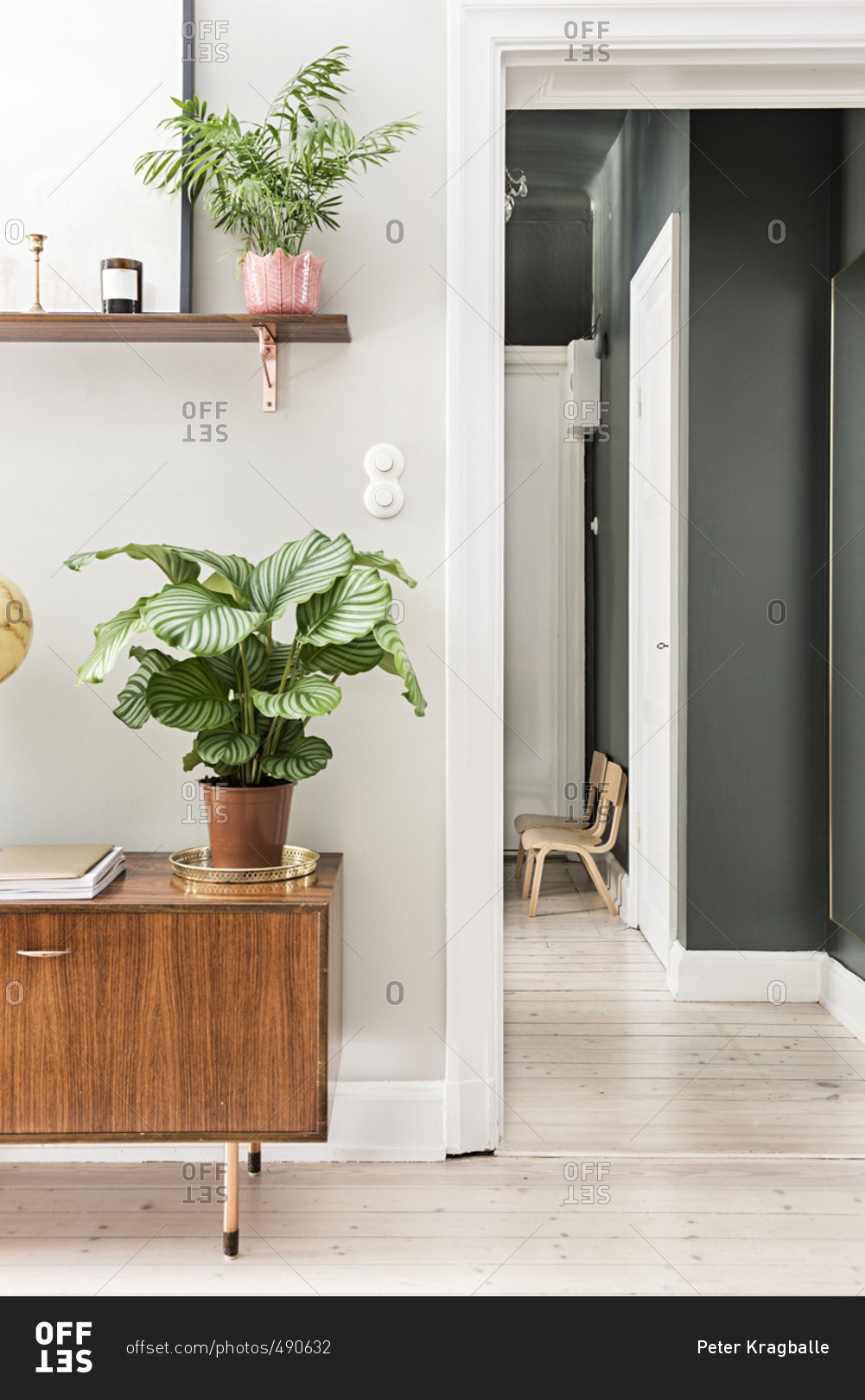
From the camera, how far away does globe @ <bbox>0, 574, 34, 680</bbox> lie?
1.71 m

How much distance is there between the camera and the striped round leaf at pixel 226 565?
5.44 ft

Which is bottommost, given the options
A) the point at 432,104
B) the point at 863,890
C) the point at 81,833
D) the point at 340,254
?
the point at 863,890

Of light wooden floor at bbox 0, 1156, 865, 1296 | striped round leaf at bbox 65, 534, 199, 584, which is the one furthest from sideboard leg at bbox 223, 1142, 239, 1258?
striped round leaf at bbox 65, 534, 199, 584

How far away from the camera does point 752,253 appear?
2.99m

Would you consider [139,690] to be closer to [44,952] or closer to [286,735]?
[286,735]

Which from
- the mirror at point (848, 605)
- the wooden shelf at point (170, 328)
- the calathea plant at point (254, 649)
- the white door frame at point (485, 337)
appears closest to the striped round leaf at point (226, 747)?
the calathea plant at point (254, 649)

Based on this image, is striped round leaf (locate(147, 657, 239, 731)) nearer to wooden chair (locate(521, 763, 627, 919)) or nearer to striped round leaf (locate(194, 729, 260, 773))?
striped round leaf (locate(194, 729, 260, 773))

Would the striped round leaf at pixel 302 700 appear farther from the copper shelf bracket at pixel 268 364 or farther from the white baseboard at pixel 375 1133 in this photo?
the white baseboard at pixel 375 1133

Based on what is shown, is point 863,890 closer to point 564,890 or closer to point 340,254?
point 564,890

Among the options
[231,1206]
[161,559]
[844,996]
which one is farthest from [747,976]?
[161,559]

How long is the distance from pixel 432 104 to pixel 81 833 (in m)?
1.63

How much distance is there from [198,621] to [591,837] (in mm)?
2777
